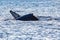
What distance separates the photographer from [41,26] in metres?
28.4

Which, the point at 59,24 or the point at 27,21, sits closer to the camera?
the point at 59,24

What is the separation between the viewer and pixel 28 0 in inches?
2537

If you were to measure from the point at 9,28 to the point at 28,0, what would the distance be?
1470 inches

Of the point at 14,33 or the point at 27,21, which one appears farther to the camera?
the point at 27,21

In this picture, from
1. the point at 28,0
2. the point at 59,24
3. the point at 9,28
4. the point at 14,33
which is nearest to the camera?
the point at 14,33

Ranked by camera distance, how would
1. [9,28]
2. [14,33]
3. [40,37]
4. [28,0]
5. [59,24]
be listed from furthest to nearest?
[28,0] → [59,24] → [9,28] → [14,33] → [40,37]

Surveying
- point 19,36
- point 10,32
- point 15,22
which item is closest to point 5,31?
point 10,32

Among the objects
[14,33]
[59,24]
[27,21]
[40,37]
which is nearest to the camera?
[40,37]

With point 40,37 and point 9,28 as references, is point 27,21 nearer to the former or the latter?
point 9,28

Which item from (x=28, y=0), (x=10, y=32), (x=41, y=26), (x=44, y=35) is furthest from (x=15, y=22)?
(x=28, y=0)

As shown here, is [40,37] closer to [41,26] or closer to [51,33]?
[51,33]

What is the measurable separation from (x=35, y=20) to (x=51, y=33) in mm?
8124

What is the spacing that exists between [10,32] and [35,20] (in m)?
7.46

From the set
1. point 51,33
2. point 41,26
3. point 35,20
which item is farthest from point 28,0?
point 51,33
